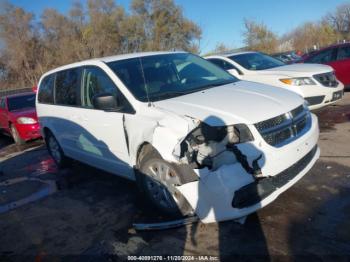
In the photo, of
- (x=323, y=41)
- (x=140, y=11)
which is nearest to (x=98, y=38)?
(x=140, y=11)

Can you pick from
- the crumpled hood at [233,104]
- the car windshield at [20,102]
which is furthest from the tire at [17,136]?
the crumpled hood at [233,104]

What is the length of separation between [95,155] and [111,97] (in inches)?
51.5

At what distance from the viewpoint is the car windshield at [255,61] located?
336 inches

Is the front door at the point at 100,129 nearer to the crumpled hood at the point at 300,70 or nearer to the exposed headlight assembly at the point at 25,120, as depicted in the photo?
the crumpled hood at the point at 300,70

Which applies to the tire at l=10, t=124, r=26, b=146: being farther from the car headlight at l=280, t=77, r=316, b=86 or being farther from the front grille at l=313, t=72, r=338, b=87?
the front grille at l=313, t=72, r=338, b=87

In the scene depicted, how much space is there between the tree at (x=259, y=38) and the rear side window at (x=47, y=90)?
28.6 metres

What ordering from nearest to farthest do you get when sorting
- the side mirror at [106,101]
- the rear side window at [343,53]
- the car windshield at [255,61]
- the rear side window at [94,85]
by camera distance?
the side mirror at [106,101], the rear side window at [94,85], the car windshield at [255,61], the rear side window at [343,53]

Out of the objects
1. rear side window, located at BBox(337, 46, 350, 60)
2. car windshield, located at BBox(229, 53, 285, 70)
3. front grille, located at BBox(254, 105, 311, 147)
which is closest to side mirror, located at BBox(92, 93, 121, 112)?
front grille, located at BBox(254, 105, 311, 147)

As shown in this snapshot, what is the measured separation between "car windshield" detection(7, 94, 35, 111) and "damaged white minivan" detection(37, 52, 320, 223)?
6.21 m

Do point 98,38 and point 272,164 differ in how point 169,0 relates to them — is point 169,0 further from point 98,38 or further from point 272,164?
point 272,164

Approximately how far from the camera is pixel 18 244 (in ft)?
12.4

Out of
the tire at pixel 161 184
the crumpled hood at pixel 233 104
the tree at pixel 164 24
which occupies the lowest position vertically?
the tire at pixel 161 184

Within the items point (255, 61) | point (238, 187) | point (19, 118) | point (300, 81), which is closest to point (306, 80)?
point (300, 81)

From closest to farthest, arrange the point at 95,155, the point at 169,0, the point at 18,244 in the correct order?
the point at 18,244 < the point at 95,155 < the point at 169,0
